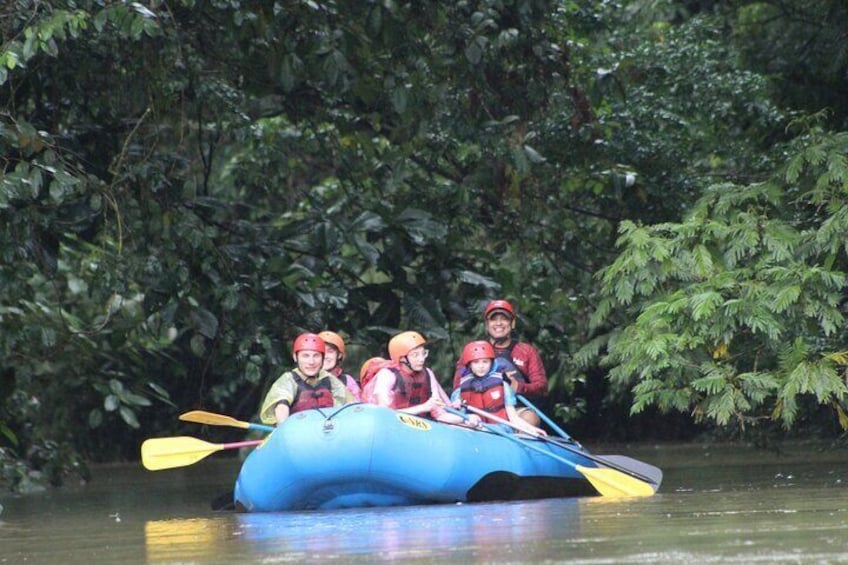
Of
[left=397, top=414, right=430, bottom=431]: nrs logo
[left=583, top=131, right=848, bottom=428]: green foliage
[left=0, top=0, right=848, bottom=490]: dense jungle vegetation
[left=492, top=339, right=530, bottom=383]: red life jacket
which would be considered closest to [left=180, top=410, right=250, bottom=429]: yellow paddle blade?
[left=0, top=0, right=848, bottom=490]: dense jungle vegetation

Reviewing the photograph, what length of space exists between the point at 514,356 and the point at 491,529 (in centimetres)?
441

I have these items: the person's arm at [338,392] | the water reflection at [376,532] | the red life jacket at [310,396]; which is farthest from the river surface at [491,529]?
the person's arm at [338,392]

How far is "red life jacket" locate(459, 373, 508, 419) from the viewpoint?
11656 mm

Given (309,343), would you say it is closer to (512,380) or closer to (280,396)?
(280,396)

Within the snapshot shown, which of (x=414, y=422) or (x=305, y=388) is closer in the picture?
(x=414, y=422)

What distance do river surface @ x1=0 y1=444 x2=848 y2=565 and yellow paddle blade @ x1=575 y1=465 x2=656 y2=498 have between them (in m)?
0.19

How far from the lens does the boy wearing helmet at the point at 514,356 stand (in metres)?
12.3

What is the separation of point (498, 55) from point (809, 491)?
450 cm

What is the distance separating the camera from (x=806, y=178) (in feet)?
36.2

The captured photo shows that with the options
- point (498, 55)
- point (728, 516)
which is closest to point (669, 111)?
point (498, 55)

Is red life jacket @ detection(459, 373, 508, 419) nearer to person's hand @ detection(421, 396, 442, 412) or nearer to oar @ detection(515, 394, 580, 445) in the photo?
oar @ detection(515, 394, 580, 445)

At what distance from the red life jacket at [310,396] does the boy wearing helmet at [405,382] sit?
33cm

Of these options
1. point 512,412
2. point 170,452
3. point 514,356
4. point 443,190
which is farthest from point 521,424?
point 443,190

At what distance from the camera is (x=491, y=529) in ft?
26.9
